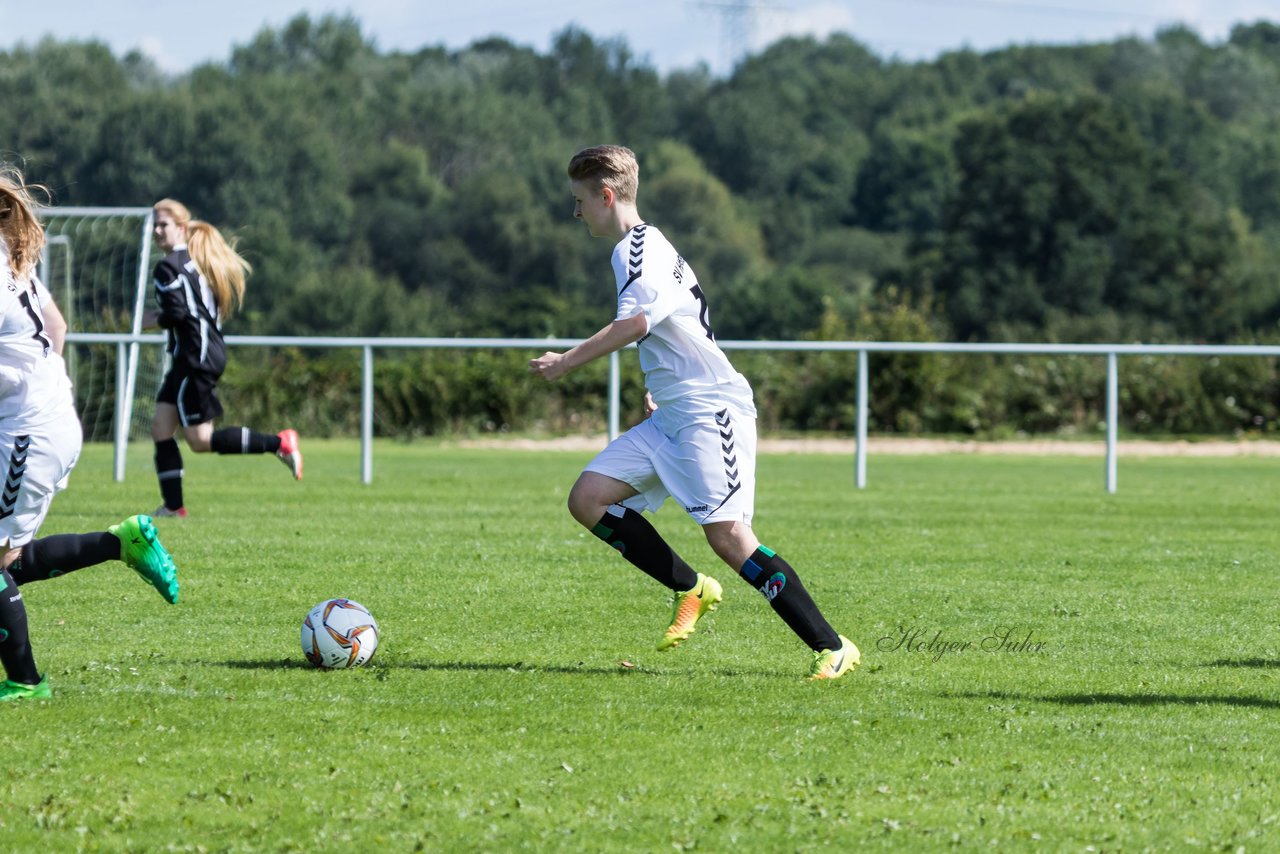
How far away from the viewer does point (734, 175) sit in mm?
113875

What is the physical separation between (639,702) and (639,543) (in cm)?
91

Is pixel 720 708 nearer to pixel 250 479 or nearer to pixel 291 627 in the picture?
pixel 291 627

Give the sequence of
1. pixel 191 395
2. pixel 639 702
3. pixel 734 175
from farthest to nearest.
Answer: pixel 734 175 → pixel 191 395 → pixel 639 702

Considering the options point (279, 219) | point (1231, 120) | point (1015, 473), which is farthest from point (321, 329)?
point (1231, 120)

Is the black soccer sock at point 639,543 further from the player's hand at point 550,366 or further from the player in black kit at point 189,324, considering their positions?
the player in black kit at point 189,324

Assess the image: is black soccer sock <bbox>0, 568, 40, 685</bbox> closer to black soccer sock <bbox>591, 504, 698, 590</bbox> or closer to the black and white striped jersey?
black soccer sock <bbox>591, 504, 698, 590</bbox>

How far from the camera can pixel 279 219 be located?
7369 cm

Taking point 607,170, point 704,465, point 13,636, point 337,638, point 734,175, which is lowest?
point 337,638

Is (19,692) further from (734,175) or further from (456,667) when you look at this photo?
(734,175)

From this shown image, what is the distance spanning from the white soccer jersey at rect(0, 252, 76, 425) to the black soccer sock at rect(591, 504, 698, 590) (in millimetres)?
2085

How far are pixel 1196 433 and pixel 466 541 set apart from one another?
56.7 ft

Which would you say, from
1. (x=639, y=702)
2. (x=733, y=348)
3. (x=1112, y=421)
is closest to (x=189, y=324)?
(x=733, y=348)

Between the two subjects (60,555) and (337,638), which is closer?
(60,555)

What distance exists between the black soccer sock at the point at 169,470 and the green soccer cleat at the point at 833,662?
642 cm
